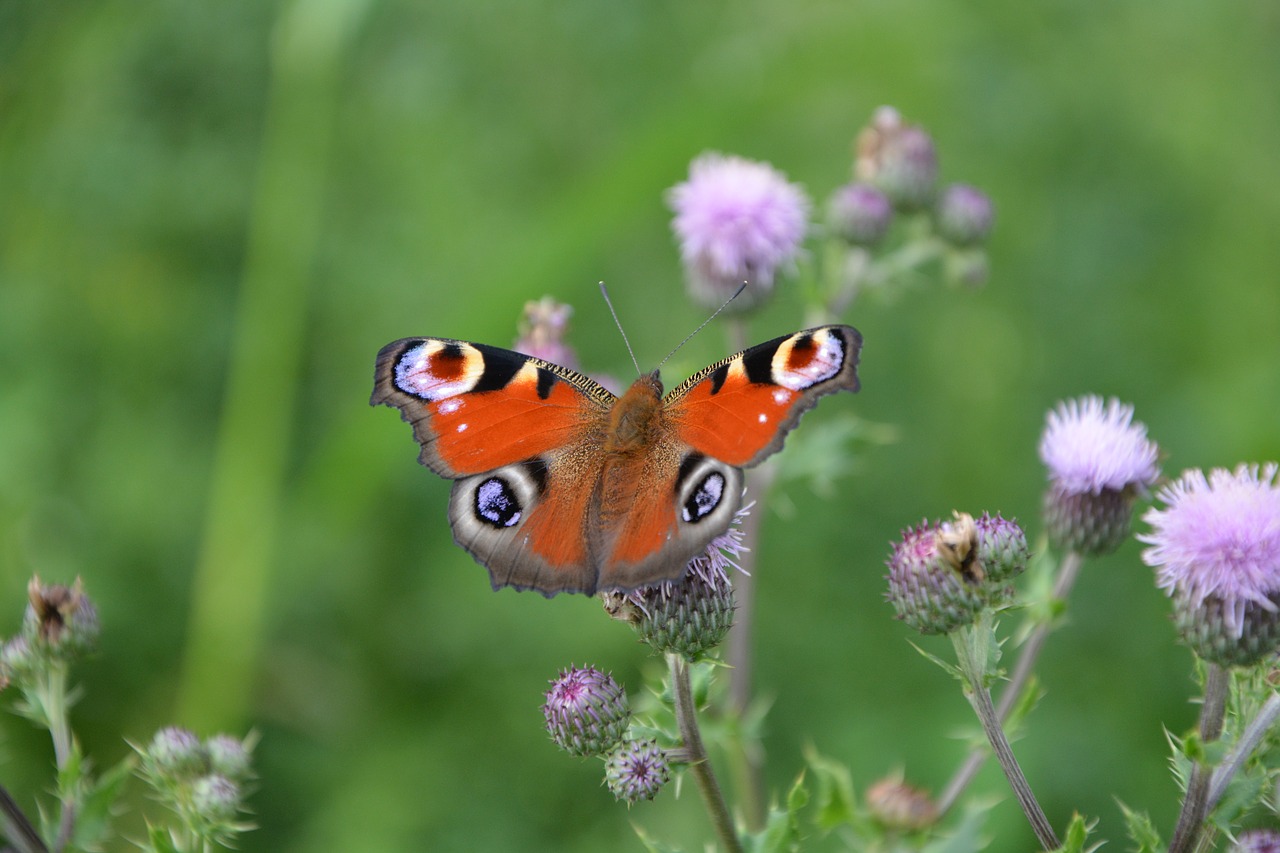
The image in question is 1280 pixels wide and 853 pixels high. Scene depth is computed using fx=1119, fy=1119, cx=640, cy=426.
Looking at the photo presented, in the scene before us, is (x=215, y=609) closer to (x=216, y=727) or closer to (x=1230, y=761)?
(x=216, y=727)

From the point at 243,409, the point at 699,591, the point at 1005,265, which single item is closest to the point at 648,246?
the point at 1005,265

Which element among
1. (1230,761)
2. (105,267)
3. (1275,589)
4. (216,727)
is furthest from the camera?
(105,267)

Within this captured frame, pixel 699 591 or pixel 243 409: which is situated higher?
pixel 243 409

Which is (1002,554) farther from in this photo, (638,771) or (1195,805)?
(638,771)

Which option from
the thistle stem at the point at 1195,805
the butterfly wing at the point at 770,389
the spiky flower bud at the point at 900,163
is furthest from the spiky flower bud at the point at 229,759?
the spiky flower bud at the point at 900,163

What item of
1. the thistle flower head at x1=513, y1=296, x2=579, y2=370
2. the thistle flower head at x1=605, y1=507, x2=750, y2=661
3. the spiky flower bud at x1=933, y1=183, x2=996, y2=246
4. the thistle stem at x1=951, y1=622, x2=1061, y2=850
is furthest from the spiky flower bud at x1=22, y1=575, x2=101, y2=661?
the spiky flower bud at x1=933, y1=183, x2=996, y2=246

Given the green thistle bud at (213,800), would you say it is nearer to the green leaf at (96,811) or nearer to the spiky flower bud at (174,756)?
the spiky flower bud at (174,756)
